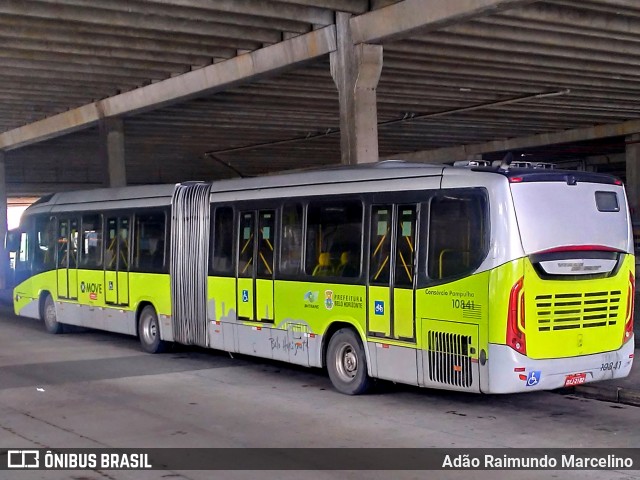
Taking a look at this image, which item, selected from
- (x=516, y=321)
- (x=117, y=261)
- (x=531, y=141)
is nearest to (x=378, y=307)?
(x=516, y=321)

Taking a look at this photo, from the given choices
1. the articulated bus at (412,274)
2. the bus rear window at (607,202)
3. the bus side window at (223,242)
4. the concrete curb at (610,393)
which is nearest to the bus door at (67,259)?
the articulated bus at (412,274)

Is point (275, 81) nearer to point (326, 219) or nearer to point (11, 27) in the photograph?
point (11, 27)

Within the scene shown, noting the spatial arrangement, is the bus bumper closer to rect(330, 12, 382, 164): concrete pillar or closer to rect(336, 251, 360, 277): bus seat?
rect(336, 251, 360, 277): bus seat

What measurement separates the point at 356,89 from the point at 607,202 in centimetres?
890

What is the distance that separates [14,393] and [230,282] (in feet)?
12.4

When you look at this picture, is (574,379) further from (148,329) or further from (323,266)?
(148,329)

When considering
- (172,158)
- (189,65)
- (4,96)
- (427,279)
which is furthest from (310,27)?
(172,158)

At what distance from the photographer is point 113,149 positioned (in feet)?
97.7

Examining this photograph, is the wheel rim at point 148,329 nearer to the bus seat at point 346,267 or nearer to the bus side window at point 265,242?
the bus side window at point 265,242

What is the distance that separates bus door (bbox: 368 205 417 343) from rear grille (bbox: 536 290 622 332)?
5.35ft

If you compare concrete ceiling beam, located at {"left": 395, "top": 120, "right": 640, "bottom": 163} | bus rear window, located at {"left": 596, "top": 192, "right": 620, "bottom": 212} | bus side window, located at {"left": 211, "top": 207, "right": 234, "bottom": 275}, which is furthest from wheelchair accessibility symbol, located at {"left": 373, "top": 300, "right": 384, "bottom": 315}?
concrete ceiling beam, located at {"left": 395, "top": 120, "right": 640, "bottom": 163}

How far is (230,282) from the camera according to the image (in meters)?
15.0

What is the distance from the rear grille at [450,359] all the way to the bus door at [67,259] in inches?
433

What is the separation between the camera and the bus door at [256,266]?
46.4ft
